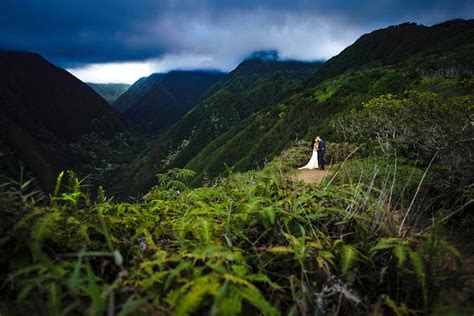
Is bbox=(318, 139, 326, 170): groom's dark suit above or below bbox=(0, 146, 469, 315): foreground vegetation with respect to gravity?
below

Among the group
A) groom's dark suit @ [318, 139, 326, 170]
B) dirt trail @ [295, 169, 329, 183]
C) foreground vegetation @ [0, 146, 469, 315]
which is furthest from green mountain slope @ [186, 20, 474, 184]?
foreground vegetation @ [0, 146, 469, 315]

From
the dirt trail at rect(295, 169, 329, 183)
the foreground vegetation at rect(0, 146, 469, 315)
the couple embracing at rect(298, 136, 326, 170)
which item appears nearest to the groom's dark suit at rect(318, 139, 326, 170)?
the couple embracing at rect(298, 136, 326, 170)

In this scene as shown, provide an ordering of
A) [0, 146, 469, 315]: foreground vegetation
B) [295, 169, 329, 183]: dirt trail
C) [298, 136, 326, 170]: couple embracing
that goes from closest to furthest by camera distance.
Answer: [0, 146, 469, 315]: foreground vegetation < [295, 169, 329, 183]: dirt trail < [298, 136, 326, 170]: couple embracing

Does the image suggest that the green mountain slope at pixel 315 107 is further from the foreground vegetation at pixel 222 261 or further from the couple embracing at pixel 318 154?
the foreground vegetation at pixel 222 261

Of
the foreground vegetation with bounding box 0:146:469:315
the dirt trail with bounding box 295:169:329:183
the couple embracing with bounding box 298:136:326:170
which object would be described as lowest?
the dirt trail with bounding box 295:169:329:183

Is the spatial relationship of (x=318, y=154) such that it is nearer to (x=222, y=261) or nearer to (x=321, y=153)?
(x=321, y=153)

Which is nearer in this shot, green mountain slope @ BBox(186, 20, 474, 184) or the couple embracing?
the couple embracing

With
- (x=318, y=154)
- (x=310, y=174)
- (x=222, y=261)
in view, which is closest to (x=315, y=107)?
(x=318, y=154)

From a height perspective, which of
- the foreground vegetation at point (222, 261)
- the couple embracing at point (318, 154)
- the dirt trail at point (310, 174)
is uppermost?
the foreground vegetation at point (222, 261)

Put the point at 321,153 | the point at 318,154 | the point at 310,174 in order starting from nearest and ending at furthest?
the point at 310,174 → the point at 321,153 → the point at 318,154

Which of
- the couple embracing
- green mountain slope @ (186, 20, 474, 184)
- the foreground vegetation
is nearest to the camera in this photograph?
the foreground vegetation

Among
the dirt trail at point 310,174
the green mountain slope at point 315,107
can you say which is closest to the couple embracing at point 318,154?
the dirt trail at point 310,174

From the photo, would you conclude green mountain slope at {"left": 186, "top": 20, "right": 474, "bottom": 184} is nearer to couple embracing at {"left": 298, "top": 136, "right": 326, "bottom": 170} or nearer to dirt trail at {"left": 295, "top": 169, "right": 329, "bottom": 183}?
couple embracing at {"left": 298, "top": 136, "right": 326, "bottom": 170}

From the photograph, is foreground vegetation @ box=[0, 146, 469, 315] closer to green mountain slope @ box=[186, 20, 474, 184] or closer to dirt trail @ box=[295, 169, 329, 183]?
dirt trail @ box=[295, 169, 329, 183]
